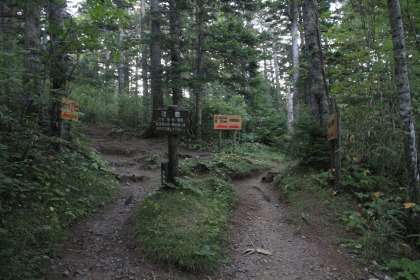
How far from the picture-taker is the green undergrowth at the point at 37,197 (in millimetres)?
3041

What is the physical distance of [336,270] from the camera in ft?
12.0

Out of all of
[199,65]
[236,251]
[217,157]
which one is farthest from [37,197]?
[199,65]

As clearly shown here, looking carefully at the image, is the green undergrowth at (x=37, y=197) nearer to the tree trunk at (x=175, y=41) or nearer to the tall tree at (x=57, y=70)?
the tall tree at (x=57, y=70)

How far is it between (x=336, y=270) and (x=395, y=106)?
5069mm

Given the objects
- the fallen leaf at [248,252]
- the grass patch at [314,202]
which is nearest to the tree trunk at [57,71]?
the fallen leaf at [248,252]

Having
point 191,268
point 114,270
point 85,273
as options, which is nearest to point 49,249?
point 85,273

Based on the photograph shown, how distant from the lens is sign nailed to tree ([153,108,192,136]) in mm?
5191

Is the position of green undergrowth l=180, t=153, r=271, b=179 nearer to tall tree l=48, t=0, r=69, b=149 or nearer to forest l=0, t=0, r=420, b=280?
forest l=0, t=0, r=420, b=280

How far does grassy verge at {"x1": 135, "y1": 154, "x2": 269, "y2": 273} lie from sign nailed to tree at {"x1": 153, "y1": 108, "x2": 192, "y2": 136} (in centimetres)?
118

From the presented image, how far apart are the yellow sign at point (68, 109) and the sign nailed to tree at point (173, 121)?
77.1 inches

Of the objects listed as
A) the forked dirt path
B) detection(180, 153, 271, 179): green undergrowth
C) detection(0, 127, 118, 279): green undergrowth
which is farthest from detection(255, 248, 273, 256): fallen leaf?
detection(180, 153, 271, 179): green undergrowth

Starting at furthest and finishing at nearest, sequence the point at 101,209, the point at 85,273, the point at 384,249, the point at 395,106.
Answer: the point at 395,106 → the point at 101,209 → the point at 384,249 → the point at 85,273

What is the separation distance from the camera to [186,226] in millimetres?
4188

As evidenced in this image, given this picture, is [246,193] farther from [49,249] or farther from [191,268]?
[49,249]
